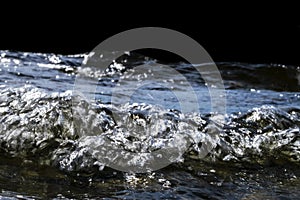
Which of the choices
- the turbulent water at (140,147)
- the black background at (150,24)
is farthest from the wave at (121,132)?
the black background at (150,24)

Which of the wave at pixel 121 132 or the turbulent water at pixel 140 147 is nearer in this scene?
the turbulent water at pixel 140 147

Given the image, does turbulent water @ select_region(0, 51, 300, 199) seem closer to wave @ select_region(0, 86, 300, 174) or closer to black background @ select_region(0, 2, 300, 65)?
wave @ select_region(0, 86, 300, 174)

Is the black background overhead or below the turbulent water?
overhead

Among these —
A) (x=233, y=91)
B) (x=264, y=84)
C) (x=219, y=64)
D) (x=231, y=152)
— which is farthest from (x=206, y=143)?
(x=219, y=64)

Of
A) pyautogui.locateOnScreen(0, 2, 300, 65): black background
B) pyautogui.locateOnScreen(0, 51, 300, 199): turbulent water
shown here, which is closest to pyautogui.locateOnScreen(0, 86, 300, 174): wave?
pyautogui.locateOnScreen(0, 51, 300, 199): turbulent water

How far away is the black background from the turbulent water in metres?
2.68

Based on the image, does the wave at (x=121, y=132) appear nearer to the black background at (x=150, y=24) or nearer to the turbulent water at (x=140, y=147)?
the turbulent water at (x=140, y=147)

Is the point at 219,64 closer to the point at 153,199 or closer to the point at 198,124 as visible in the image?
the point at 198,124

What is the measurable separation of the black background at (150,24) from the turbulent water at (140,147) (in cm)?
268

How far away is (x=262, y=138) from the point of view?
2.80m

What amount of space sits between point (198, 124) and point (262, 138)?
31cm

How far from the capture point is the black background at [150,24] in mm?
6246

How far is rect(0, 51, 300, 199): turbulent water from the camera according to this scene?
2.22 metres

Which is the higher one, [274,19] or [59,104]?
[274,19]
